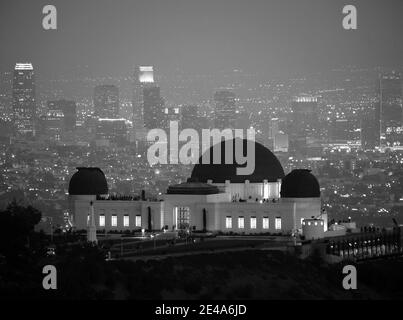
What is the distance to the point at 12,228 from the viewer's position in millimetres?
132000

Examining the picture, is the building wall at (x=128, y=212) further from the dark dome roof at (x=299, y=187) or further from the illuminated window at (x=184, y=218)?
the dark dome roof at (x=299, y=187)

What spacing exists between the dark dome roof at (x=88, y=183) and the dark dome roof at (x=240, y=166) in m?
8.22

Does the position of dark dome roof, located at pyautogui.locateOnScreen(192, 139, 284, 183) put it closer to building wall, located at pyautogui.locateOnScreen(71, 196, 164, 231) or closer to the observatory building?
the observatory building

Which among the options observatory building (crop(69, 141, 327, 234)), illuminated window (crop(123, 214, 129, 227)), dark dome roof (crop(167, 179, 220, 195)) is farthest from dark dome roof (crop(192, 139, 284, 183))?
illuminated window (crop(123, 214, 129, 227))

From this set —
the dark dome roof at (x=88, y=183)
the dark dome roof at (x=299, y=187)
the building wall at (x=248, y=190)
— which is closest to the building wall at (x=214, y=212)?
the dark dome roof at (x=299, y=187)

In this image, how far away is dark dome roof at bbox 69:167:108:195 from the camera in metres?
163

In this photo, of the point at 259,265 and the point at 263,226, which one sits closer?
the point at 259,265

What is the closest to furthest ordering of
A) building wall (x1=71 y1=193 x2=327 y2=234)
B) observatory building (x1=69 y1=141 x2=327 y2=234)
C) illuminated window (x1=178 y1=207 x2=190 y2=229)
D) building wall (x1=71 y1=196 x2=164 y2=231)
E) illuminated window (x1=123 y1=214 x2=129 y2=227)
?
building wall (x1=71 y1=193 x2=327 y2=234), observatory building (x1=69 y1=141 x2=327 y2=234), illuminated window (x1=178 y1=207 x2=190 y2=229), building wall (x1=71 y1=196 x2=164 y2=231), illuminated window (x1=123 y1=214 x2=129 y2=227)
